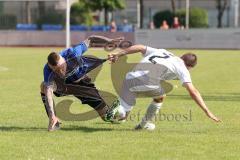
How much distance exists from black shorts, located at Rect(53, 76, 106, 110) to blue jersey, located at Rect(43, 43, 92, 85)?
19cm

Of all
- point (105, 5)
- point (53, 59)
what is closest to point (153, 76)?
point (53, 59)

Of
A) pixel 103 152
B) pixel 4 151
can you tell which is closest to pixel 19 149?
pixel 4 151

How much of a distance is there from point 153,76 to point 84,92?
1.38 metres

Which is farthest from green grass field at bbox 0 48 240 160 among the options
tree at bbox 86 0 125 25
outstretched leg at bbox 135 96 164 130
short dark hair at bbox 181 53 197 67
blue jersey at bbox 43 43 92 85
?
tree at bbox 86 0 125 25

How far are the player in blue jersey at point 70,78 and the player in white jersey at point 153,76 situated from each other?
1.54ft

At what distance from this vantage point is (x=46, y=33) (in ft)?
178

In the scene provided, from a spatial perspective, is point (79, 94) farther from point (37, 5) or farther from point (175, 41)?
point (37, 5)

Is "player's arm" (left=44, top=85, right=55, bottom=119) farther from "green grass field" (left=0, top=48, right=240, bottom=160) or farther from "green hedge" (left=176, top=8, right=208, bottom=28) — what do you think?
"green hedge" (left=176, top=8, right=208, bottom=28)

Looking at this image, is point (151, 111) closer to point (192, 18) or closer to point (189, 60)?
point (189, 60)

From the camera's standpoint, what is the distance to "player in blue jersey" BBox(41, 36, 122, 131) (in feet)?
36.3

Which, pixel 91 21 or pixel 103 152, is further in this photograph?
pixel 91 21

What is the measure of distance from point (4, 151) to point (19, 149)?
0.80 ft

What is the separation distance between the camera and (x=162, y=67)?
10.9 metres

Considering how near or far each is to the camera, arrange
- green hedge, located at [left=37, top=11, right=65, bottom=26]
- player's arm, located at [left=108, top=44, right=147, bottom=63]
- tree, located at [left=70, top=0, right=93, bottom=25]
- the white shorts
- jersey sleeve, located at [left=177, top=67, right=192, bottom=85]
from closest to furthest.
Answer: jersey sleeve, located at [left=177, top=67, right=192, bottom=85], player's arm, located at [left=108, top=44, right=147, bottom=63], the white shorts, green hedge, located at [left=37, top=11, right=65, bottom=26], tree, located at [left=70, top=0, right=93, bottom=25]
